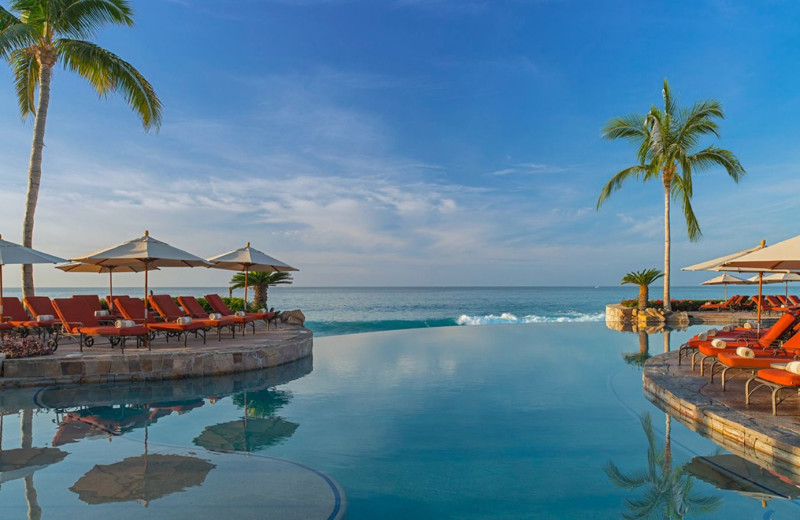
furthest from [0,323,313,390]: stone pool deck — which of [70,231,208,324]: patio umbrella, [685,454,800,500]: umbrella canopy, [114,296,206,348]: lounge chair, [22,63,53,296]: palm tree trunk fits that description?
[685,454,800,500]: umbrella canopy

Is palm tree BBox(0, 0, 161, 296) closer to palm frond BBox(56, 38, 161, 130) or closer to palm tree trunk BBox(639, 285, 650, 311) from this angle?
palm frond BBox(56, 38, 161, 130)

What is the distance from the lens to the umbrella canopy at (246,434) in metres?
4.72

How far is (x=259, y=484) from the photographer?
3.71m

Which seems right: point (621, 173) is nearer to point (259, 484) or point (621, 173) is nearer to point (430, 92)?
point (430, 92)

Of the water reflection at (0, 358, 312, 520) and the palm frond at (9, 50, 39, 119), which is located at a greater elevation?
the palm frond at (9, 50, 39, 119)

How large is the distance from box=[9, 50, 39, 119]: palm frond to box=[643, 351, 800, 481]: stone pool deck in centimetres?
1709

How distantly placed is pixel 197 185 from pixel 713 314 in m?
23.6

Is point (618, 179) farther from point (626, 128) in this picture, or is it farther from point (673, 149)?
point (673, 149)

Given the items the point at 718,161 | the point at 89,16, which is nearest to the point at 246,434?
the point at 89,16

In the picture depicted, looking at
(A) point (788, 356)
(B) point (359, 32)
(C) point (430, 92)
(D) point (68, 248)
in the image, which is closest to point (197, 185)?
(D) point (68, 248)

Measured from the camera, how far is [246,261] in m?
12.1

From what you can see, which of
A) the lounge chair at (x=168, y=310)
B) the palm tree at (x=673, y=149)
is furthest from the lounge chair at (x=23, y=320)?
the palm tree at (x=673, y=149)

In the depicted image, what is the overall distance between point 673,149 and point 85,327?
20.4m

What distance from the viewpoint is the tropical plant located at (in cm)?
337
